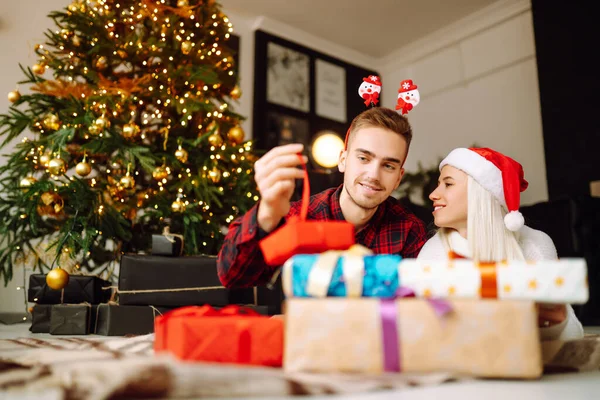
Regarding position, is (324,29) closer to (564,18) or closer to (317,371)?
(564,18)

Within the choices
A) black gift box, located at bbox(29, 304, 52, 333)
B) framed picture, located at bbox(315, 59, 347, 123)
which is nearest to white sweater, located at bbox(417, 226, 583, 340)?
black gift box, located at bbox(29, 304, 52, 333)

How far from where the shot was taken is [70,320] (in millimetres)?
1646

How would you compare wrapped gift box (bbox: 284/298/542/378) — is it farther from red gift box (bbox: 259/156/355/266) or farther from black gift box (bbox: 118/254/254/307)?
black gift box (bbox: 118/254/254/307)

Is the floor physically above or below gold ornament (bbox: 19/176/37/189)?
below

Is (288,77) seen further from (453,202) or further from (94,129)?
(453,202)

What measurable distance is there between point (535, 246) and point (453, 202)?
19 centimetres

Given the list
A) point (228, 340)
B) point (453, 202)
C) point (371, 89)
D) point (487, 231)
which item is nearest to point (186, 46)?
point (371, 89)

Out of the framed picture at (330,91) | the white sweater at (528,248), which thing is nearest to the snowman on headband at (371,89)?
the white sweater at (528,248)

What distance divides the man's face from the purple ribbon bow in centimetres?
57

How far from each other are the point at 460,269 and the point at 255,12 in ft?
11.6

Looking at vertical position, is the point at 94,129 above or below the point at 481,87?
below

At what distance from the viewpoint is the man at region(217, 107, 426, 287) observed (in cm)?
78

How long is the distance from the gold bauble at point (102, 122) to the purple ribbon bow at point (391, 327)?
4.75 ft

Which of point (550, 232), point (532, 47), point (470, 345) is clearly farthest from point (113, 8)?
point (532, 47)
